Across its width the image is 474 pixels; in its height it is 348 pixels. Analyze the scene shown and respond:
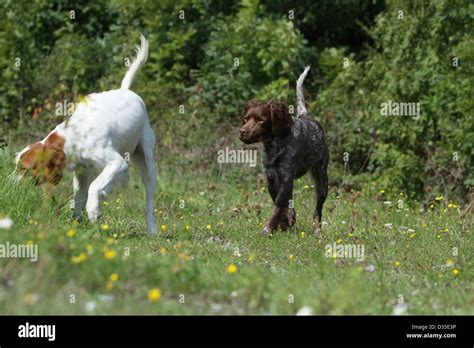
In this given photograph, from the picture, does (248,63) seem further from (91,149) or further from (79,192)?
(91,149)

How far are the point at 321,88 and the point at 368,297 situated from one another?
9.03 metres

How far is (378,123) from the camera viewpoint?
1121 cm

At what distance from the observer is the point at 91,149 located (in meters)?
7.03

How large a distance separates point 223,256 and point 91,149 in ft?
4.89

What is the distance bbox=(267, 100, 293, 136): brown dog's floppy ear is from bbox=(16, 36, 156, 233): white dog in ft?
4.03

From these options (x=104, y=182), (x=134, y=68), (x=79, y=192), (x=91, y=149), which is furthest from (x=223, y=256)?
(x=134, y=68)

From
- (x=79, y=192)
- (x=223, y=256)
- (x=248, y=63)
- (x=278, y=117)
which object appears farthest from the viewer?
(x=248, y=63)

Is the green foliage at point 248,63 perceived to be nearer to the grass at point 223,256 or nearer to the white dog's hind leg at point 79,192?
the grass at point 223,256

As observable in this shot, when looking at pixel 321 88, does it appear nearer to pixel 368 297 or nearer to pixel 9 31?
pixel 9 31

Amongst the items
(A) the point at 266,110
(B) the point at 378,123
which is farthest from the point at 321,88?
(A) the point at 266,110

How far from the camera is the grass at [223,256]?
441 centimetres

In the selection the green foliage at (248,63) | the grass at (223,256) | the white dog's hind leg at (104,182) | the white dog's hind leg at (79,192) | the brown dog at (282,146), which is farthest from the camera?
the green foliage at (248,63)

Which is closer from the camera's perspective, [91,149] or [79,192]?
[91,149]

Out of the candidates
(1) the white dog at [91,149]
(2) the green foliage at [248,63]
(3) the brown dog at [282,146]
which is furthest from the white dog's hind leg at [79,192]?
(2) the green foliage at [248,63]
